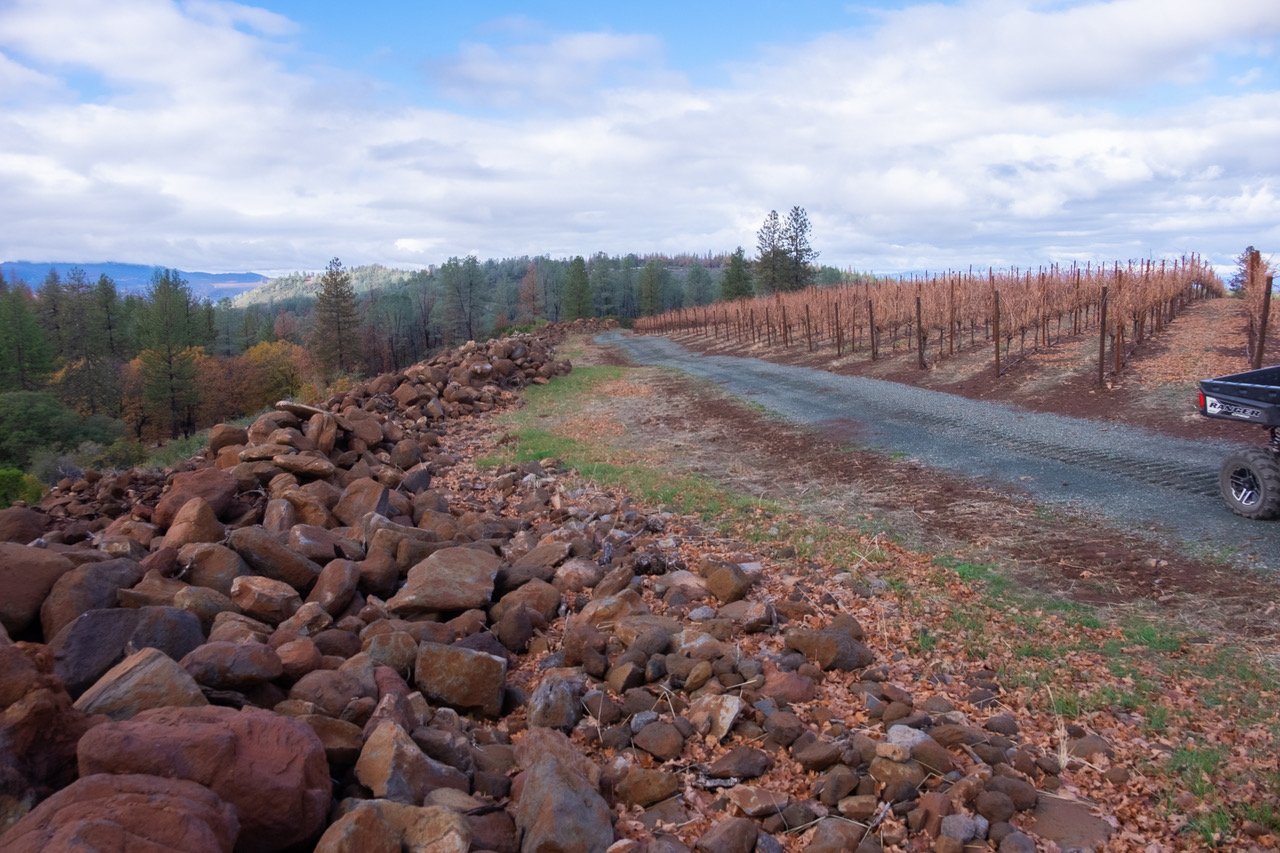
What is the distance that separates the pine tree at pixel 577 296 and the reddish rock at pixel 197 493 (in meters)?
85.1

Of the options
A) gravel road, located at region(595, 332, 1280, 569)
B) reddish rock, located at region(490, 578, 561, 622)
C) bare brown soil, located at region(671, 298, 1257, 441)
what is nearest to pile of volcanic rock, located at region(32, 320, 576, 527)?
reddish rock, located at region(490, 578, 561, 622)

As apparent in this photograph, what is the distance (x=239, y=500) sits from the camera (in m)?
7.63

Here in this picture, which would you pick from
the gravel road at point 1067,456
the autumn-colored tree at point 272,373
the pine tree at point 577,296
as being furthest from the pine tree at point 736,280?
the gravel road at point 1067,456

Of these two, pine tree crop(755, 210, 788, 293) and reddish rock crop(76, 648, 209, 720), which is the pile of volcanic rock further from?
pine tree crop(755, 210, 788, 293)

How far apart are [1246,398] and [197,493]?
9955 millimetres

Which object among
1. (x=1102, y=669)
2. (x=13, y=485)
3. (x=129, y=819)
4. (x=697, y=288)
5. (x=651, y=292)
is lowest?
(x=13, y=485)

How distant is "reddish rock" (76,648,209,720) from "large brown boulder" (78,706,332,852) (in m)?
0.32

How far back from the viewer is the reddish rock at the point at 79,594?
14.4ft

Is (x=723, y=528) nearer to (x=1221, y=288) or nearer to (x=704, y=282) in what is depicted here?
(x=1221, y=288)

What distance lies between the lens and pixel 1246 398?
7.23 meters

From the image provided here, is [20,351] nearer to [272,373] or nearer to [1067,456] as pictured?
[272,373]

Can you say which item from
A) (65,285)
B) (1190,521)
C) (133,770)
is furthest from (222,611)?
(65,285)

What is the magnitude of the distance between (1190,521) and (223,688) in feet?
26.6

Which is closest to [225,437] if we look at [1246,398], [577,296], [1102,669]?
[1102,669]
